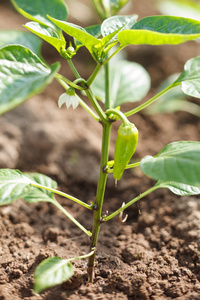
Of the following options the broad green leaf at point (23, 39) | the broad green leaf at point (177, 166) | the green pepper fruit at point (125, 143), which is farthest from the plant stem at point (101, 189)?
the broad green leaf at point (23, 39)

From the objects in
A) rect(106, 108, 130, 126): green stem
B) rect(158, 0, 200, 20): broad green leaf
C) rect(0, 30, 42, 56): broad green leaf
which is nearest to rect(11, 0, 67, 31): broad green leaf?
rect(0, 30, 42, 56): broad green leaf

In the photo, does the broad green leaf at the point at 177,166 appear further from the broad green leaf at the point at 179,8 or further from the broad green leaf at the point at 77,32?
the broad green leaf at the point at 179,8

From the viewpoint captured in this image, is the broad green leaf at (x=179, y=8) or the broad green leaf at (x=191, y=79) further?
the broad green leaf at (x=179, y=8)

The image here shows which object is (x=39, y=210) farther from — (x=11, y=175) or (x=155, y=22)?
(x=155, y=22)

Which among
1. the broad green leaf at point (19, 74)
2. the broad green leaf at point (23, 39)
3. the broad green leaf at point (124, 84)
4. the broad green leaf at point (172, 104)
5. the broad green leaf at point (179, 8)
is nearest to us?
the broad green leaf at point (19, 74)

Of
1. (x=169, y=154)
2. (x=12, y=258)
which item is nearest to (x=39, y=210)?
(x=12, y=258)

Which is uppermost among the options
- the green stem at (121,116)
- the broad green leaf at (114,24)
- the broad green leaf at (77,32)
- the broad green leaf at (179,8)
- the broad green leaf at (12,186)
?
the broad green leaf at (179,8)
